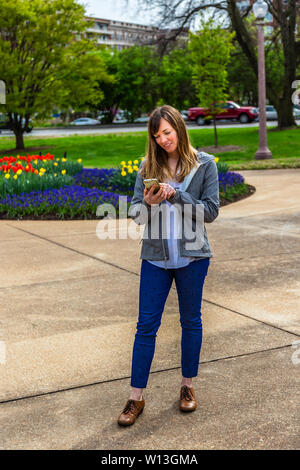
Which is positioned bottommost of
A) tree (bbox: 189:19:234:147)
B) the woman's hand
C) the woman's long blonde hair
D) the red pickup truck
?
the red pickup truck

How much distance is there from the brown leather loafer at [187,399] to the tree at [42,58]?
957 inches

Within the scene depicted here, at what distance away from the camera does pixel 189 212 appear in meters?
3.38

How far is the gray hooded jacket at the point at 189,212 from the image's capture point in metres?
3.37

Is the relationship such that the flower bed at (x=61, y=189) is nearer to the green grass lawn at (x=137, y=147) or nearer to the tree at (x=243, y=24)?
the green grass lawn at (x=137, y=147)

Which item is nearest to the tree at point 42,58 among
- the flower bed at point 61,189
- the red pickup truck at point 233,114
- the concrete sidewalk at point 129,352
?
the flower bed at point 61,189

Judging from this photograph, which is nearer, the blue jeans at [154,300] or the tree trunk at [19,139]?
the blue jeans at [154,300]

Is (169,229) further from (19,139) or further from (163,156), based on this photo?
(19,139)

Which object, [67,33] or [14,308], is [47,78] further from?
[14,308]

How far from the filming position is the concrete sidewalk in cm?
325

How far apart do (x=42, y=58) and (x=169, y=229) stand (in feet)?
86.6

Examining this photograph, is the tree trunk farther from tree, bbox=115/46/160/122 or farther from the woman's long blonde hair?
tree, bbox=115/46/160/122

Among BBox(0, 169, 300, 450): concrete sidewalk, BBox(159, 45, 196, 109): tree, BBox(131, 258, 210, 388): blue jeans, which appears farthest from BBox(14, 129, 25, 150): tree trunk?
BBox(159, 45, 196, 109): tree

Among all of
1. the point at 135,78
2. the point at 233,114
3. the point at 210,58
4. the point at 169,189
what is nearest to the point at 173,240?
the point at 169,189

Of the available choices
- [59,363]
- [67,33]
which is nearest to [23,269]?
[59,363]
